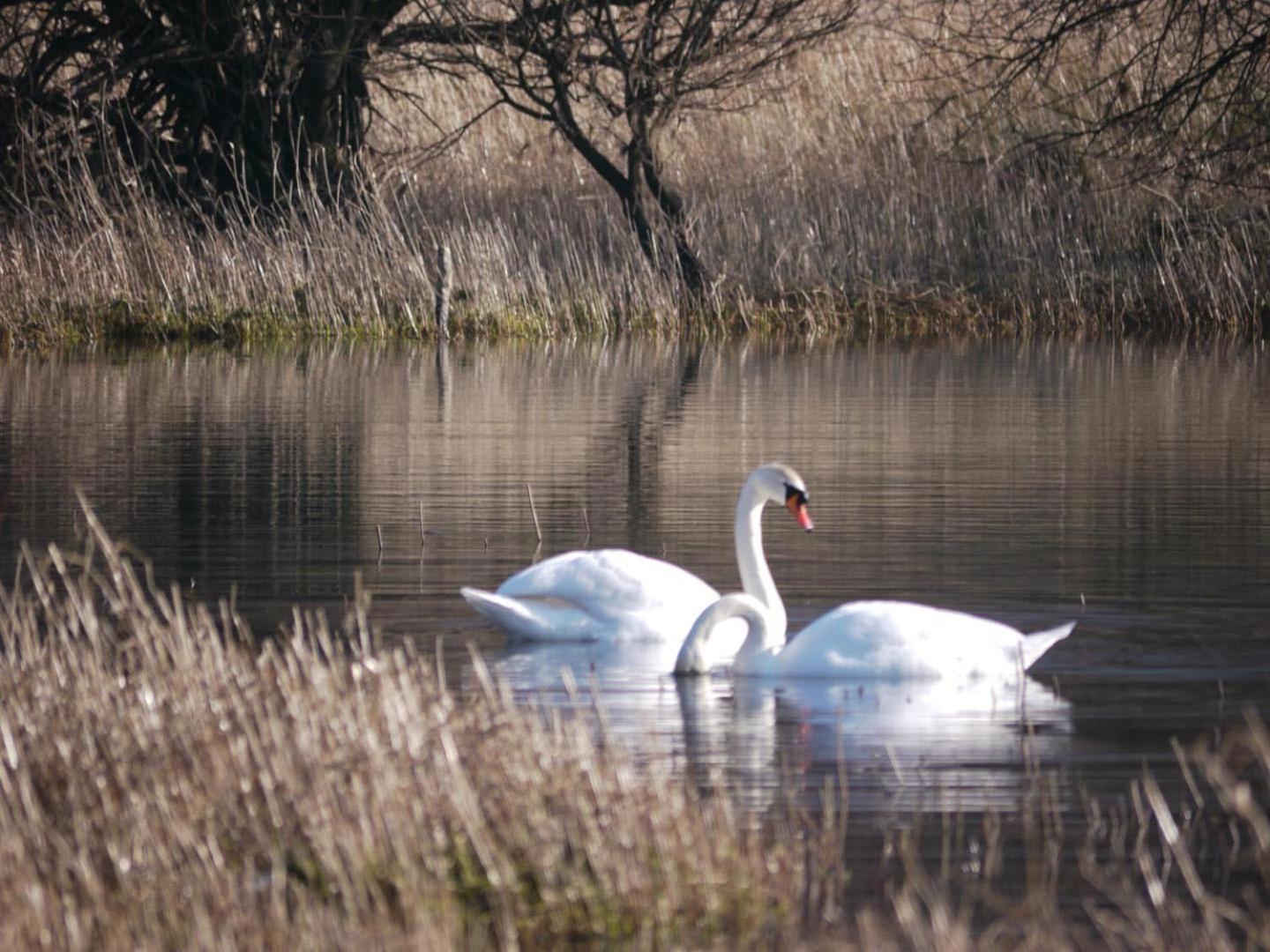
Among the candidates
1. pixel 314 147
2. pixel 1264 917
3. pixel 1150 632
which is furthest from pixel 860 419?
pixel 1264 917

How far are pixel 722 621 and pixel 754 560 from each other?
2.72ft

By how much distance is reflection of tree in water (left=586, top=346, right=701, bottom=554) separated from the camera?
36.0ft

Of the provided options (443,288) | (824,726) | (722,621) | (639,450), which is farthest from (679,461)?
(443,288)

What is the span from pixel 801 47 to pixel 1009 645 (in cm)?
1610

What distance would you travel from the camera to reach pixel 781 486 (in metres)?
8.42

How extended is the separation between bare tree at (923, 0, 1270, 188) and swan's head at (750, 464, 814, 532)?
34.4 feet

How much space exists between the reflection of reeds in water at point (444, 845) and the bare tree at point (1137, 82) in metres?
13.9

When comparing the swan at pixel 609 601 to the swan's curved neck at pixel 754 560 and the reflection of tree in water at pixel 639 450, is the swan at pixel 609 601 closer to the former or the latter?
the swan's curved neck at pixel 754 560

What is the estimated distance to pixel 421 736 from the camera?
4.88m

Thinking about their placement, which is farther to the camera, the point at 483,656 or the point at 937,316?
the point at 937,316

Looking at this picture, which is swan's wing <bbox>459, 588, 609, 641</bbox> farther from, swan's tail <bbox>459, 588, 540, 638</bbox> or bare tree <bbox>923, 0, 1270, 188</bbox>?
A: bare tree <bbox>923, 0, 1270, 188</bbox>

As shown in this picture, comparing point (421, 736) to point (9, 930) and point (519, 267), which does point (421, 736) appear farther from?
point (519, 267)

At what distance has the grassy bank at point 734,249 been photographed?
69.6ft

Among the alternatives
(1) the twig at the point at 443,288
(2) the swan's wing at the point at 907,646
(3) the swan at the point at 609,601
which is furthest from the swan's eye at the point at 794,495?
(1) the twig at the point at 443,288
